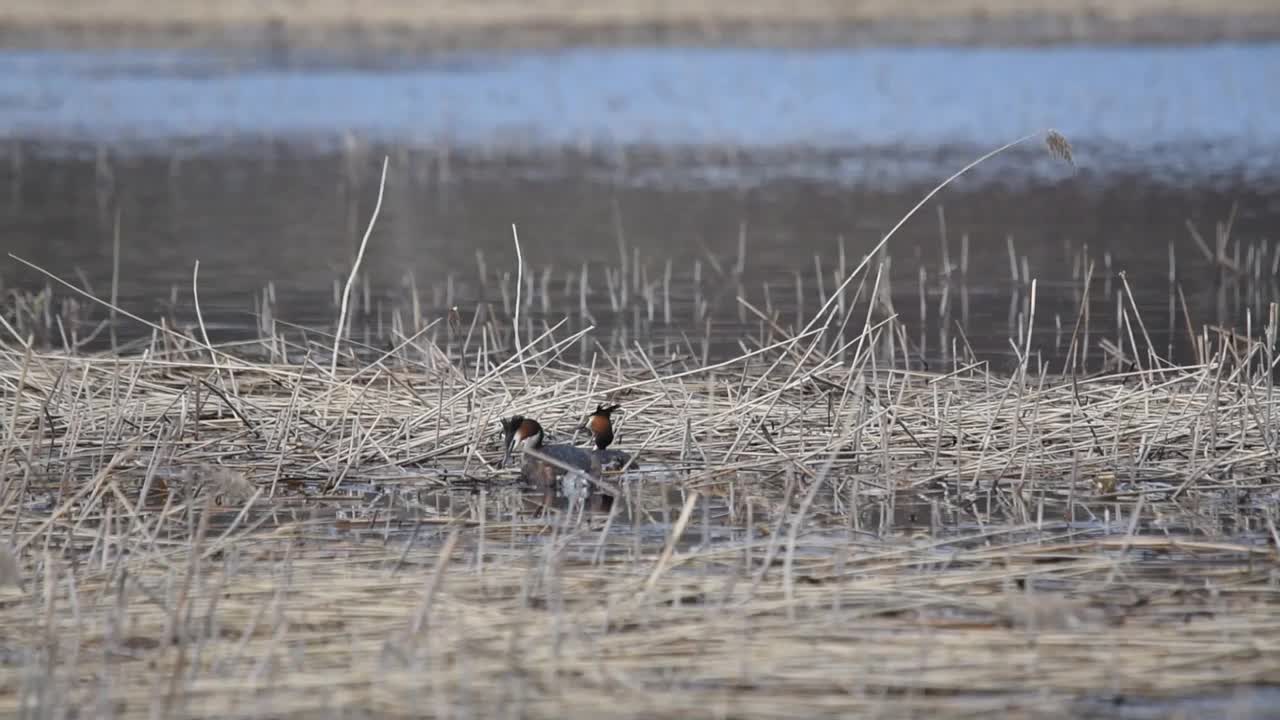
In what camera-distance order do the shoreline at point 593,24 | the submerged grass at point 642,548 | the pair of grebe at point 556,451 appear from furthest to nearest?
the shoreline at point 593,24 < the pair of grebe at point 556,451 < the submerged grass at point 642,548

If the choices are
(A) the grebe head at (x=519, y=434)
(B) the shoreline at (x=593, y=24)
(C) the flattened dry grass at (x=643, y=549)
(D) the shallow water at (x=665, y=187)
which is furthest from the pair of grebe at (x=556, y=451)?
(B) the shoreline at (x=593, y=24)

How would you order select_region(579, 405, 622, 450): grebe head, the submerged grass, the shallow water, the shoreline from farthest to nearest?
1. the shoreline
2. the shallow water
3. select_region(579, 405, 622, 450): grebe head
4. the submerged grass

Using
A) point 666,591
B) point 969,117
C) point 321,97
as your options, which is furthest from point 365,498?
point 321,97

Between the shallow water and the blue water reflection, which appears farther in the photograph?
the blue water reflection

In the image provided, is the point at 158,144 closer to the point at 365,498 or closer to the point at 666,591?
the point at 365,498

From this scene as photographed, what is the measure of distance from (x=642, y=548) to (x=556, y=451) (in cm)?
100

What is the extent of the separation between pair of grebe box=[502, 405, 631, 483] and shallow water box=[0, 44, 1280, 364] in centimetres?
267

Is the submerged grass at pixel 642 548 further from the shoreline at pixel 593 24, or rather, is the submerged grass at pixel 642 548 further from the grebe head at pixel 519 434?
the shoreline at pixel 593 24

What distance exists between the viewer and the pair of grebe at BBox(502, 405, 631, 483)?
7.10 metres

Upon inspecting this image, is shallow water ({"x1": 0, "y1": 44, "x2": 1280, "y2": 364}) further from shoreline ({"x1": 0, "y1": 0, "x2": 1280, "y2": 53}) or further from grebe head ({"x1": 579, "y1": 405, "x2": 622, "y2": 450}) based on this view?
grebe head ({"x1": 579, "y1": 405, "x2": 622, "y2": 450})

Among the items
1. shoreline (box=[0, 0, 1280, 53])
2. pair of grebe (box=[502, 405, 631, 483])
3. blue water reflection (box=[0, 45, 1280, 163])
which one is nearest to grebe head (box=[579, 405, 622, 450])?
pair of grebe (box=[502, 405, 631, 483])

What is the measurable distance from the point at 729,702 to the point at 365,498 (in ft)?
9.55

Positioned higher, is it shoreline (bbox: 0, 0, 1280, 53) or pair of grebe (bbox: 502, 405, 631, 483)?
shoreline (bbox: 0, 0, 1280, 53)

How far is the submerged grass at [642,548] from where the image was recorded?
468 cm
